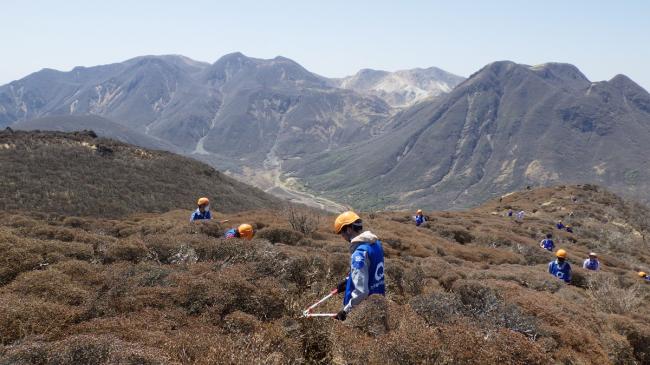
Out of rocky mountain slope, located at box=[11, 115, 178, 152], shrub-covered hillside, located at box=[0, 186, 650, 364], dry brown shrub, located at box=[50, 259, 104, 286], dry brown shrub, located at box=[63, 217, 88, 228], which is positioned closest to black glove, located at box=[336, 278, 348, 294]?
shrub-covered hillside, located at box=[0, 186, 650, 364]

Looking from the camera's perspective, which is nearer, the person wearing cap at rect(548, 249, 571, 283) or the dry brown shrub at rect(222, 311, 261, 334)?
the dry brown shrub at rect(222, 311, 261, 334)

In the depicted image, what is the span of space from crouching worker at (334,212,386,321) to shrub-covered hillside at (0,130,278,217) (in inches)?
1319

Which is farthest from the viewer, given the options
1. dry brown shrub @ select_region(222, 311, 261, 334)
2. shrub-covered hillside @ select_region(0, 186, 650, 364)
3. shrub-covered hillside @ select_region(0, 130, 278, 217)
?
shrub-covered hillside @ select_region(0, 130, 278, 217)

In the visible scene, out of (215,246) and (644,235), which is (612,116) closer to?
(644,235)

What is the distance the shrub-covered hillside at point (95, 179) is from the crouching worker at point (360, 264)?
110ft

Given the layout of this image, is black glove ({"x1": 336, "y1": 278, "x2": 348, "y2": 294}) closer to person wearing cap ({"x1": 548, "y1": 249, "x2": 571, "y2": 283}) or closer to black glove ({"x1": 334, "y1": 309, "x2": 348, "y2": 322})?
black glove ({"x1": 334, "y1": 309, "x2": 348, "y2": 322})

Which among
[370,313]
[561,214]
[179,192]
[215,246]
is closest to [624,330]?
[370,313]

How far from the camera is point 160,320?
4938mm

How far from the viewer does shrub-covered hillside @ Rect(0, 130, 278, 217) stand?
114 ft

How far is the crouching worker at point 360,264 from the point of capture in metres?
4.95

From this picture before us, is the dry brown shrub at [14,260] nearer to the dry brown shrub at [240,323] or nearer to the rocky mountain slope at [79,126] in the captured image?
the dry brown shrub at [240,323]

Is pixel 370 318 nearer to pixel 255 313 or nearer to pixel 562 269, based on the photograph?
pixel 255 313

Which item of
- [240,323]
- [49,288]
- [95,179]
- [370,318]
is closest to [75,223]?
[49,288]

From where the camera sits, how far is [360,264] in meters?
5.00
